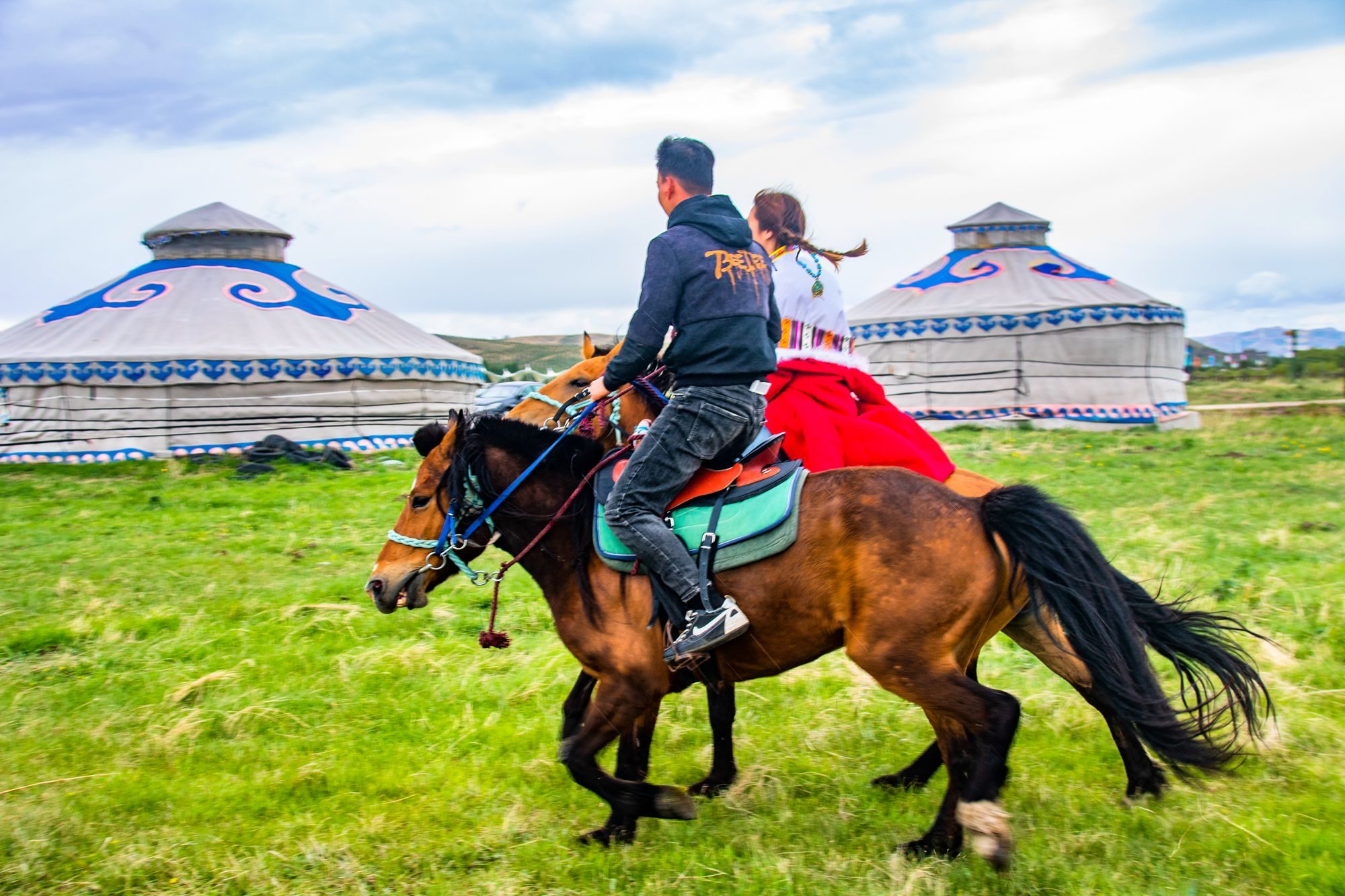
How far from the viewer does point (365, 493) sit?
10.7 meters

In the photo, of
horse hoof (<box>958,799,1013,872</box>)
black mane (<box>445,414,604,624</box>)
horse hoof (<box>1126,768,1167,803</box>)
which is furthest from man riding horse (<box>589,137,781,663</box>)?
horse hoof (<box>1126,768,1167,803</box>)

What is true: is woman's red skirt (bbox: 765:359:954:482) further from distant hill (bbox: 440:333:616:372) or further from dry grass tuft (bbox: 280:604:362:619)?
distant hill (bbox: 440:333:616:372)

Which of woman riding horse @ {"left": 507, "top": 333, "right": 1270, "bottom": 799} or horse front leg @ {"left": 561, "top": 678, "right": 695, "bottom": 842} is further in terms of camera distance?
woman riding horse @ {"left": 507, "top": 333, "right": 1270, "bottom": 799}

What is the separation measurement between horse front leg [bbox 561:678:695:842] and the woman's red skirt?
1044 millimetres

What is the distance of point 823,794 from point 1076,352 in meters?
14.5

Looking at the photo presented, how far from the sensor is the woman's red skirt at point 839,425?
3.81 m

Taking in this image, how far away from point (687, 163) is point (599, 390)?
33.2 inches

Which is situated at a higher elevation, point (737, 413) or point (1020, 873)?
point (737, 413)

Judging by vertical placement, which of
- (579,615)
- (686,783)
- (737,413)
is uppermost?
(737,413)

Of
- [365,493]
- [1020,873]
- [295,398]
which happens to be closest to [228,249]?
[295,398]

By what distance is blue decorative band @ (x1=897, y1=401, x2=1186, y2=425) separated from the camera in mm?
16484

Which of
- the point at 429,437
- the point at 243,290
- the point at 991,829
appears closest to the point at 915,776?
the point at 991,829

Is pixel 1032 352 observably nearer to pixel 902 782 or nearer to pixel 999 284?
pixel 999 284

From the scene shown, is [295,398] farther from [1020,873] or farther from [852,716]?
[1020,873]
